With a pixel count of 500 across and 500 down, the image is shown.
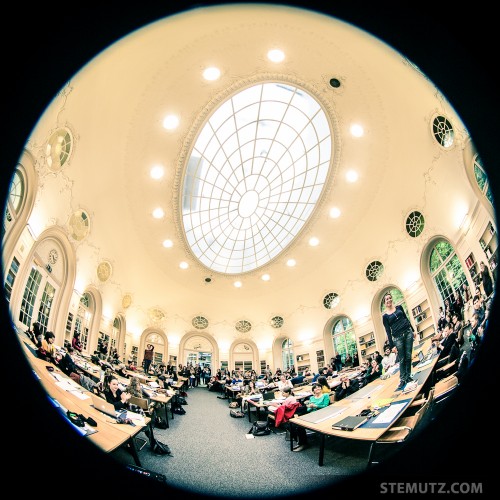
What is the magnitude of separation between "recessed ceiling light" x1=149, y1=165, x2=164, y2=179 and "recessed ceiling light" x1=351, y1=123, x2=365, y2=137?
6.55 meters

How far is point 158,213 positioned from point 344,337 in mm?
12222

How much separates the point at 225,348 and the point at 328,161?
622 inches

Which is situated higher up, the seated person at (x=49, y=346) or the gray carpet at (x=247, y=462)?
the seated person at (x=49, y=346)

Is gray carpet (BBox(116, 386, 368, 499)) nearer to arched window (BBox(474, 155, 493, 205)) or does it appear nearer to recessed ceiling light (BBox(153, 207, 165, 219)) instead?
arched window (BBox(474, 155, 493, 205))

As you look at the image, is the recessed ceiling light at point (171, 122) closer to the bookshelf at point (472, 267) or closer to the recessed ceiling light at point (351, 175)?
the recessed ceiling light at point (351, 175)

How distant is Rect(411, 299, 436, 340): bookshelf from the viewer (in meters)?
5.24

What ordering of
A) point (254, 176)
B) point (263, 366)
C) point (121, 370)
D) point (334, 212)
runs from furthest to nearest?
point (263, 366) < point (254, 176) < point (334, 212) < point (121, 370)

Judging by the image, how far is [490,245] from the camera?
2.66 m

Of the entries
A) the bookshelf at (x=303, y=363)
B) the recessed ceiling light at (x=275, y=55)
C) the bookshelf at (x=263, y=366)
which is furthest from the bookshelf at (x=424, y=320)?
the bookshelf at (x=263, y=366)

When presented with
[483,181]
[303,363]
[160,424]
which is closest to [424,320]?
[483,181]

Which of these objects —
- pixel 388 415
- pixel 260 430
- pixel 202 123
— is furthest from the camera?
pixel 202 123

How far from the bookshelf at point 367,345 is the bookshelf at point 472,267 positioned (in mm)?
8417

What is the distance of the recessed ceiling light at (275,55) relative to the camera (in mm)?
5639

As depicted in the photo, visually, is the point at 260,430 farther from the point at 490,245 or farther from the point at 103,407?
the point at 490,245
